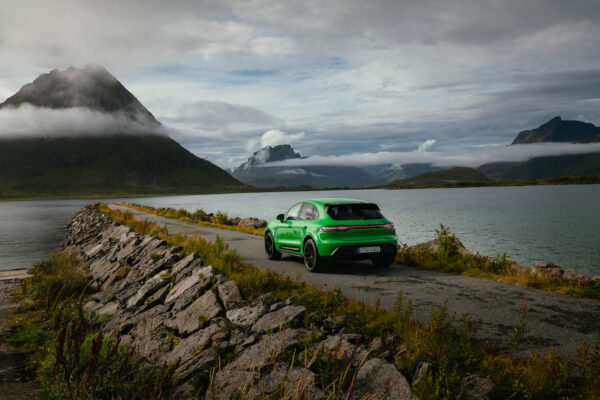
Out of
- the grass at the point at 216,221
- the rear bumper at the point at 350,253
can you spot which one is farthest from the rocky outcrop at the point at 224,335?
the grass at the point at 216,221

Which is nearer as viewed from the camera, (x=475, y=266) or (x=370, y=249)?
(x=370, y=249)

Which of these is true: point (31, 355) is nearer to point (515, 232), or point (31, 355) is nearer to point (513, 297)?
point (513, 297)

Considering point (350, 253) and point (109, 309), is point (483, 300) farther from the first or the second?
point (109, 309)

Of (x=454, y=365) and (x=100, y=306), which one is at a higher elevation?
(x=454, y=365)

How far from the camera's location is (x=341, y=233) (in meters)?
11.6

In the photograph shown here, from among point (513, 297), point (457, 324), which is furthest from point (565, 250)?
point (457, 324)

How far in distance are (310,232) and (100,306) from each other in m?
7.52

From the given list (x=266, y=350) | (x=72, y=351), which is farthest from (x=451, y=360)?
(x=72, y=351)

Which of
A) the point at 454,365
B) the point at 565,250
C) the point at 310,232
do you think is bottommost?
the point at 565,250

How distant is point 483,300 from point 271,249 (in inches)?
308

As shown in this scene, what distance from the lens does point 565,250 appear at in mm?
31469

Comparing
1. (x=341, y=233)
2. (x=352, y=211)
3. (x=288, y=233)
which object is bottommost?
(x=288, y=233)

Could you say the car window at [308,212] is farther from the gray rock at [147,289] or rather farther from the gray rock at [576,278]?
the gray rock at [576,278]

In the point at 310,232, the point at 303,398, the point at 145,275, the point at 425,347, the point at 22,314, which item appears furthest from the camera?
the point at 145,275
